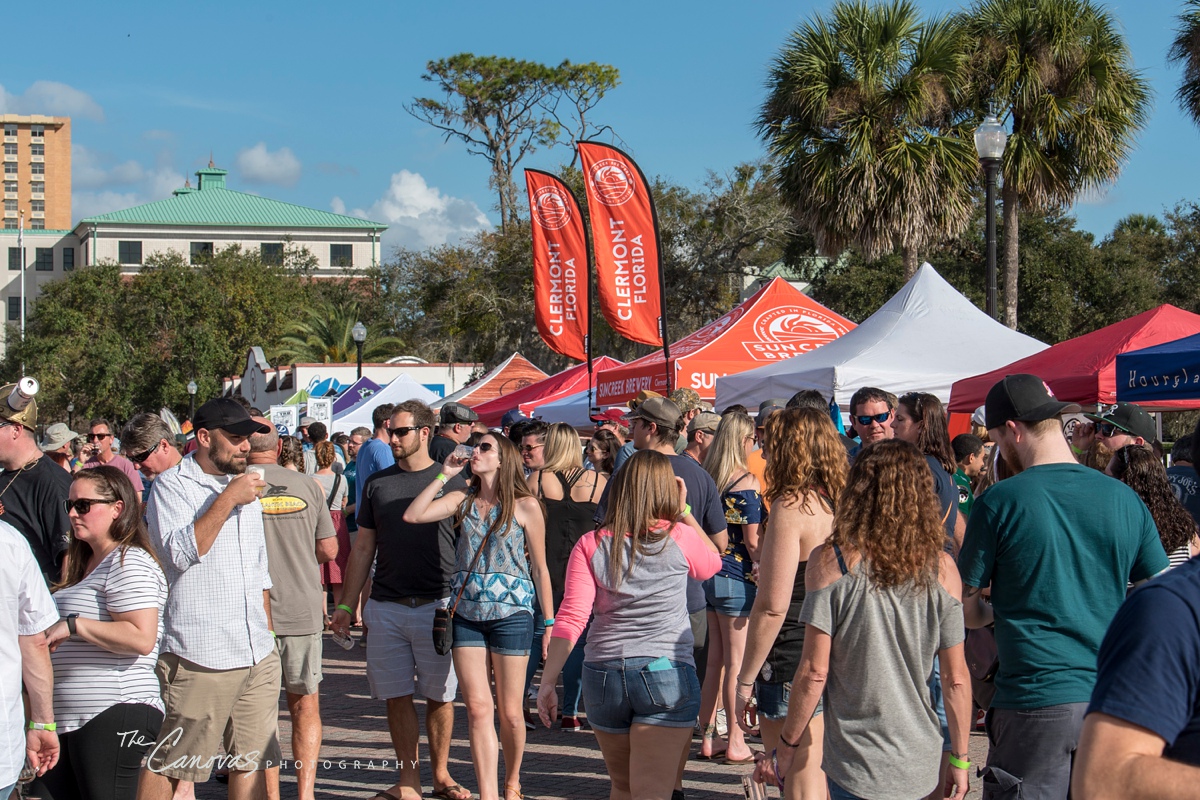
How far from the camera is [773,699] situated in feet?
14.3

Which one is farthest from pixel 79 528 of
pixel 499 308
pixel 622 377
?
pixel 499 308

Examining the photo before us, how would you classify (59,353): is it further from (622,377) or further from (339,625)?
(339,625)

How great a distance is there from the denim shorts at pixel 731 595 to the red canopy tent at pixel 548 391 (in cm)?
1413

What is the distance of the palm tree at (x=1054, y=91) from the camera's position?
19.9 metres

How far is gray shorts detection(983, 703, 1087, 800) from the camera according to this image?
135 inches

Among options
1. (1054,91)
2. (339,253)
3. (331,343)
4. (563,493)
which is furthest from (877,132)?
(339,253)

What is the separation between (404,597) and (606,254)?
322 inches

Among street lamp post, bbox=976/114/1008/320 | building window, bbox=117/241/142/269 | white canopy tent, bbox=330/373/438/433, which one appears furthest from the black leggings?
building window, bbox=117/241/142/269

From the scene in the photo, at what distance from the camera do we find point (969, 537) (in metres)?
3.65

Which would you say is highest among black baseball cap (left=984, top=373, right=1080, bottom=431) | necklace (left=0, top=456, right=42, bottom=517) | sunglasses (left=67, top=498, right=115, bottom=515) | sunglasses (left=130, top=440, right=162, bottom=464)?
black baseball cap (left=984, top=373, right=1080, bottom=431)

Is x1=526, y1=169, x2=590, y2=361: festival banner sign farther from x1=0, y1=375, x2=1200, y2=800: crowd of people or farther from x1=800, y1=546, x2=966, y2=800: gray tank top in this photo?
x1=800, y1=546, x2=966, y2=800: gray tank top

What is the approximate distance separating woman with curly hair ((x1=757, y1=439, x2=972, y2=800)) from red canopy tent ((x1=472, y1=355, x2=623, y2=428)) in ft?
56.4

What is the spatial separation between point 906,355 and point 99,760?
9643 millimetres

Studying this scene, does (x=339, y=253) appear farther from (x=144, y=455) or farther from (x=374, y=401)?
(x=144, y=455)
